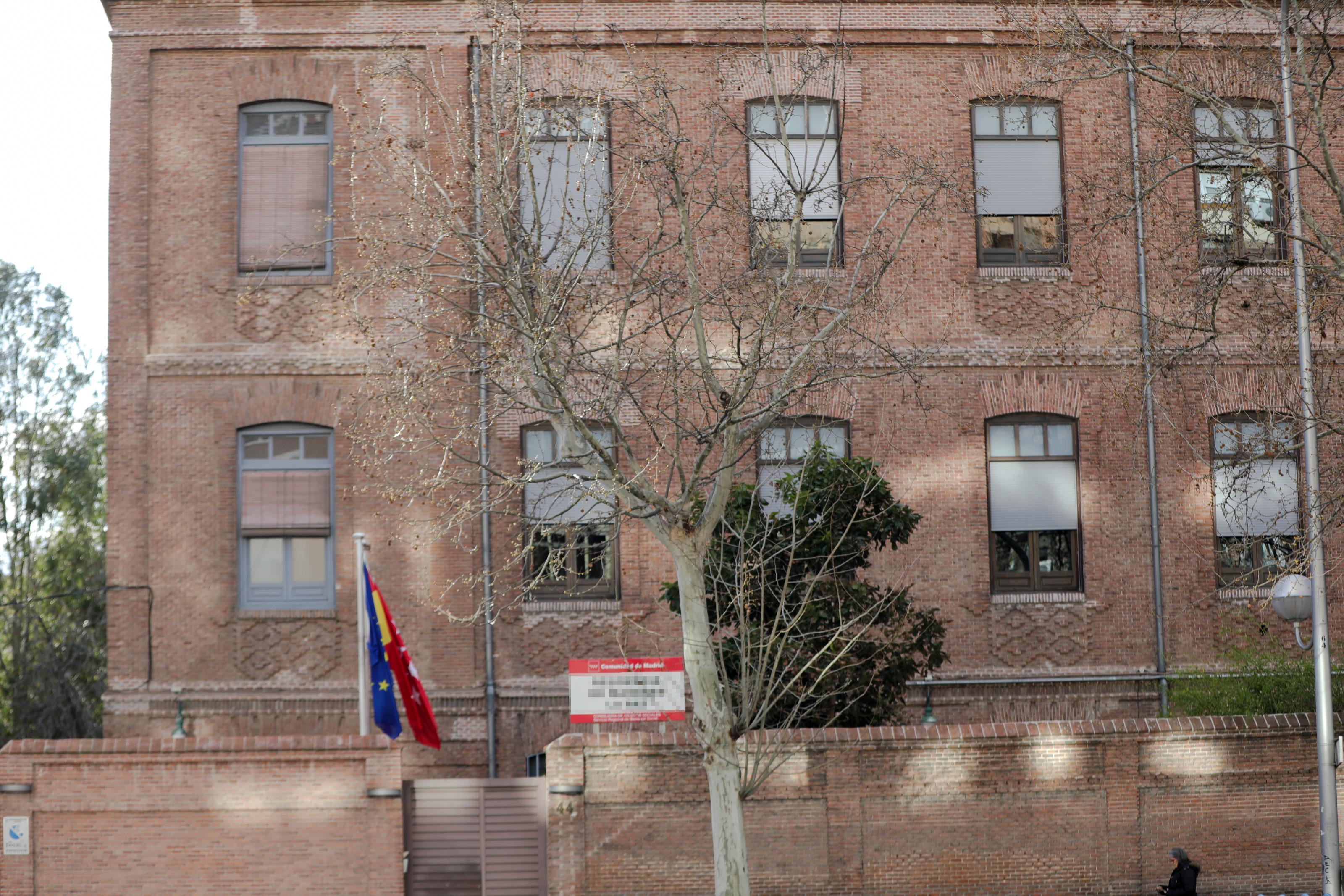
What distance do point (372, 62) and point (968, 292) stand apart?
854 centimetres

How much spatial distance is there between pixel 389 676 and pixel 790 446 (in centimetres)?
565

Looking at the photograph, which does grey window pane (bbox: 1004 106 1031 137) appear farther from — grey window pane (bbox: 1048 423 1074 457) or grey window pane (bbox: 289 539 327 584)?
grey window pane (bbox: 289 539 327 584)

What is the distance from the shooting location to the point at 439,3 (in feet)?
65.0

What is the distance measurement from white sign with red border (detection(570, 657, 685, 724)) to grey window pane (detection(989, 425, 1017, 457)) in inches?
287

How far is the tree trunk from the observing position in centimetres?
1186

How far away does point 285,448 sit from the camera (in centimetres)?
1944

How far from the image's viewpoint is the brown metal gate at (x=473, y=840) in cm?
1492

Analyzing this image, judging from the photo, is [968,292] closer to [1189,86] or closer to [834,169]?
[834,169]

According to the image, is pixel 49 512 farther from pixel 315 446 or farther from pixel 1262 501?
pixel 1262 501

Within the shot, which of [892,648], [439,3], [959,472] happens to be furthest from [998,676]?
[439,3]

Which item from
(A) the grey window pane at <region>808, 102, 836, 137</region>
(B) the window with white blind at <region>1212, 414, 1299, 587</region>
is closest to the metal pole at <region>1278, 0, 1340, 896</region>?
(B) the window with white blind at <region>1212, 414, 1299, 587</region>

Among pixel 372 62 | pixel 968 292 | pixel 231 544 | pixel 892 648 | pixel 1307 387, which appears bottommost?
pixel 892 648

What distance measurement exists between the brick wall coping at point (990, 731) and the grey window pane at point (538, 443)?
523 cm

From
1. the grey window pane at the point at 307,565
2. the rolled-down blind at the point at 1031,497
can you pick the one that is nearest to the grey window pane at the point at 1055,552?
the rolled-down blind at the point at 1031,497
